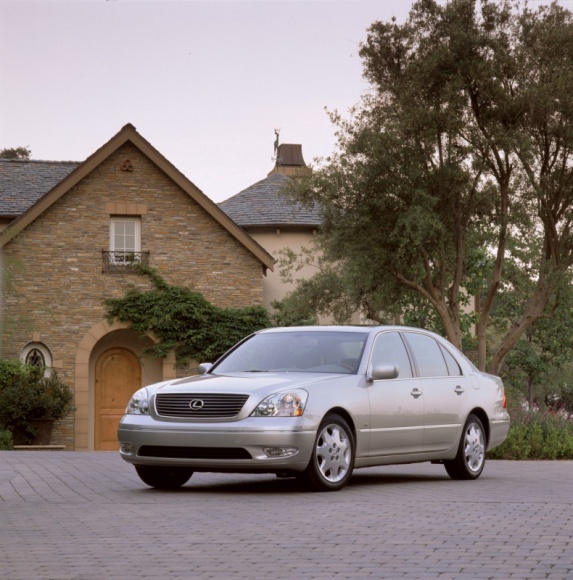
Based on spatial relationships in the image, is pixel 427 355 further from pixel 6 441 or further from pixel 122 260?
pixel 122 260

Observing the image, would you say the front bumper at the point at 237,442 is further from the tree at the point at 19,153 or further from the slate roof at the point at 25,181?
the tree at the point at 19,153

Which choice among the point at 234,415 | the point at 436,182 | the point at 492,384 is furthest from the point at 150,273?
the point at 234,415

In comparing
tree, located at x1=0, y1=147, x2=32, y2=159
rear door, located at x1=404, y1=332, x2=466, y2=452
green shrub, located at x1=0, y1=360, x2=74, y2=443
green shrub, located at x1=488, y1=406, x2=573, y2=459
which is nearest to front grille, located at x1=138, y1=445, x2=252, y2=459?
rear door, located at x1=404, y1=332, x2=466, y2=452

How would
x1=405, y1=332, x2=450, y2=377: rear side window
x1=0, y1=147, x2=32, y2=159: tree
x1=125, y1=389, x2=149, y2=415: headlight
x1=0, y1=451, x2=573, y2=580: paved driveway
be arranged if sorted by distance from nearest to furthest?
x1=0, y1=451, x2=573, y2=580: paved driveway, x1=125, y1=389, x2=149, y2=415: headlight, x1=405, y1=332, x2=450, y2=377: rear side window, x1=0, y1=147, x2=32, y2=159: tree

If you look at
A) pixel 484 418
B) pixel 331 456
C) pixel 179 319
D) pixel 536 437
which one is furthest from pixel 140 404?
pixel 179 319

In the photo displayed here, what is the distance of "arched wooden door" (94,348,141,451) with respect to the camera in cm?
3169

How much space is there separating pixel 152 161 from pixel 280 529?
2402cm

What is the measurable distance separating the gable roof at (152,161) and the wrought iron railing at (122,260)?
6.24ft

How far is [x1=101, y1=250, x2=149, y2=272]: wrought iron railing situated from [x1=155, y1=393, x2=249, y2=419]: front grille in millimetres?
20167

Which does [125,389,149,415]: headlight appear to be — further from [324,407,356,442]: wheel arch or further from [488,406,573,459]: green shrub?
[488,406,573,459]: green shrub

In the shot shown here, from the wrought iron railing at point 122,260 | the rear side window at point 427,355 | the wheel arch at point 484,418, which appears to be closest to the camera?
the rear side window at point 427,355

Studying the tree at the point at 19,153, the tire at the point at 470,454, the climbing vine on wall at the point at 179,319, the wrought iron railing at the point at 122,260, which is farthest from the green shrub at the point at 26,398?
the tree at the point at 19,153

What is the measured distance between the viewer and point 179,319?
3153 cm

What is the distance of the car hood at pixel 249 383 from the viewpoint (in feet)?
37.9
